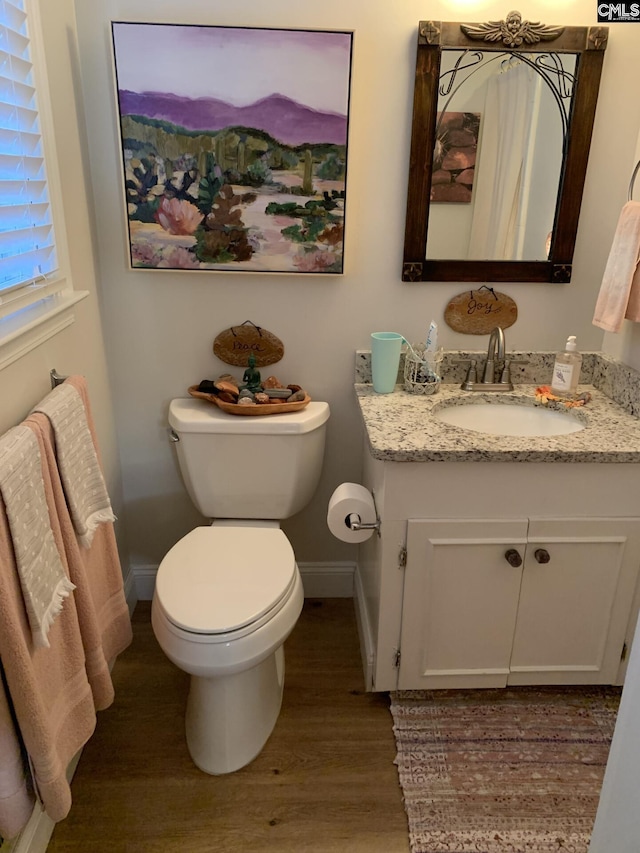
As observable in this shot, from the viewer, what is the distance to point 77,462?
1.36 metres

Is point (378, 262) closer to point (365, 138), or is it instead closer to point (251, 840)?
point (365, 138)

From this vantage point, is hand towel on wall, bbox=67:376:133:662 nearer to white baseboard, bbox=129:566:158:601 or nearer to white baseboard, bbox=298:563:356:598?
white baseboard, bbox=129:566:158:601

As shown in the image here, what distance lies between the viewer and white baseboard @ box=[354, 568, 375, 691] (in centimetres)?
184

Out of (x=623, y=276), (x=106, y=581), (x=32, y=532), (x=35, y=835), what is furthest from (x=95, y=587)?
(x=623, y=276)

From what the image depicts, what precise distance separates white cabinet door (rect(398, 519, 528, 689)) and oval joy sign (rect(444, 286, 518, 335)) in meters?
0.65

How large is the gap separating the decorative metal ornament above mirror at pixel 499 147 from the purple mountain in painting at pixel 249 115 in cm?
25

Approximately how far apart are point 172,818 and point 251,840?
199mm

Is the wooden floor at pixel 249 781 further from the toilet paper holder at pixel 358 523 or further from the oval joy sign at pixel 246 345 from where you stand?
the oval joy sign at pixel 246 345

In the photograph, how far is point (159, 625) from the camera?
1.53 metres

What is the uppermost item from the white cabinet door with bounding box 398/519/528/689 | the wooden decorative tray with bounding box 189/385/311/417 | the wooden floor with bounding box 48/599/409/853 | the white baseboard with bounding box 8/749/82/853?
the wooden decorative tray with bounding box 189/385/311/417

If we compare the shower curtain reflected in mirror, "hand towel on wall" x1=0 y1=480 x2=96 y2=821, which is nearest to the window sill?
"hand towel on wall" x1=0 y1=480 x2=96 y2=821

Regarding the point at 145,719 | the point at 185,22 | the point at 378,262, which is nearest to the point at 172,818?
the point at 145,719

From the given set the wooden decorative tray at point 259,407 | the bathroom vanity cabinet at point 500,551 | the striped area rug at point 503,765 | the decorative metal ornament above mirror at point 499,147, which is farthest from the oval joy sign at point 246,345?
the striped area rug at point 503,765

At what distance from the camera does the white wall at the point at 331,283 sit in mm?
1678
